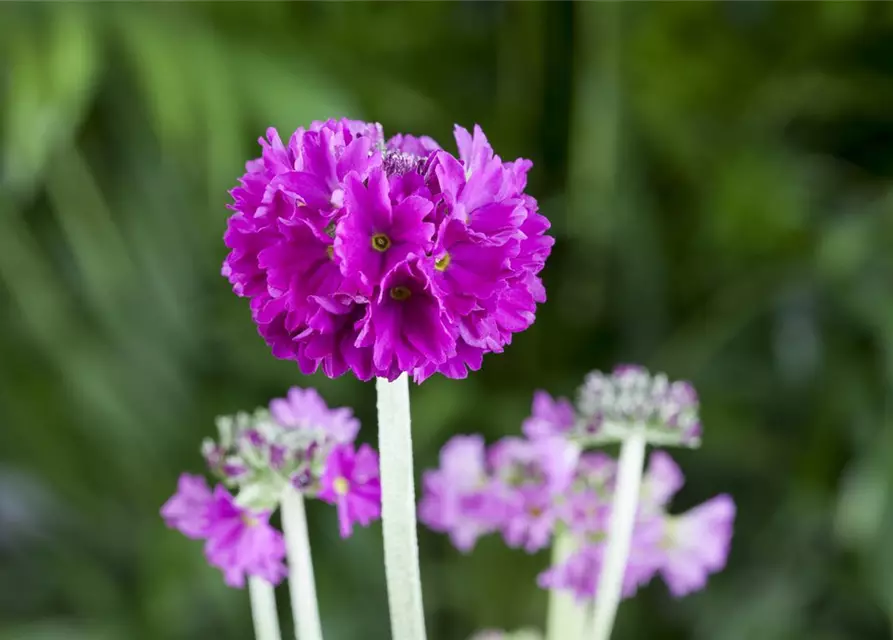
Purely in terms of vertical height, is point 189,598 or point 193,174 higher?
point 193,174

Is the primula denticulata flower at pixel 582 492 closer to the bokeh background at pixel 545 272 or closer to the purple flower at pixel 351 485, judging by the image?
the purple flower at pixel 351 485

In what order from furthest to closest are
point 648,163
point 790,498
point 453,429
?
point 648,163
point 453,429
point 790,498

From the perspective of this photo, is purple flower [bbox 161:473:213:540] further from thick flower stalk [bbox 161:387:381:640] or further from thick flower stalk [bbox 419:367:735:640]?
thick flower stalk [bbox 419:367:735:640]

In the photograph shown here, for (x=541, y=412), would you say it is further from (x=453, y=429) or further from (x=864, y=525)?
(x=453, y=429)

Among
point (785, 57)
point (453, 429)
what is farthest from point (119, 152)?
point (785, 57)

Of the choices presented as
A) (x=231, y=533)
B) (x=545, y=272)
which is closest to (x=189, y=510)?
(x=231, y=533)

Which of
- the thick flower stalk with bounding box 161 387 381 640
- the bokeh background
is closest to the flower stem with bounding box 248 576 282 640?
the thick flower stalk with bounding box 161 387 381 640

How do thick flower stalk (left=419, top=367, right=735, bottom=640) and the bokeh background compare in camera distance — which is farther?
the bokeh background

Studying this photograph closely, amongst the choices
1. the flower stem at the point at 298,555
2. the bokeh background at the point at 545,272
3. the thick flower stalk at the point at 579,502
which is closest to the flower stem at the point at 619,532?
the thick flower stalk at the point at 579,502
